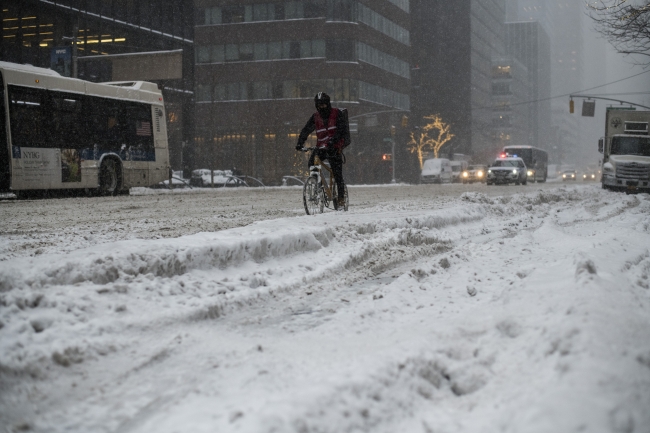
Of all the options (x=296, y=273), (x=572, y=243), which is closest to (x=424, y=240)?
(x=572, y=243)

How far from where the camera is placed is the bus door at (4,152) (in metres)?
16.0

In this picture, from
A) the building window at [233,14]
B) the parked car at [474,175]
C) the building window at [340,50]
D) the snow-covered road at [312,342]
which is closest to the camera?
the snow-covered road at [312,342]

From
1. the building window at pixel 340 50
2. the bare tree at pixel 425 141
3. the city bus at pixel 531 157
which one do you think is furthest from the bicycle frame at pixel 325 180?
the bare tree at pixel 425 141

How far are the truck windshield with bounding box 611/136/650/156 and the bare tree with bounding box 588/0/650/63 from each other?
8.01 meters

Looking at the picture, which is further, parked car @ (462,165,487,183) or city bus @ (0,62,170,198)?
parked car @ (462,165,487,183)

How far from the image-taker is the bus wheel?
1909cm

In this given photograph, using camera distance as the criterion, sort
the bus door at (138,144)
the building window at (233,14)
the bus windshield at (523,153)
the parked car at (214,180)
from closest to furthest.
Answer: the bus door at (138,144) → the parked car at (214,180) → the bus windshield at (523,153) → the building window at (233,14)

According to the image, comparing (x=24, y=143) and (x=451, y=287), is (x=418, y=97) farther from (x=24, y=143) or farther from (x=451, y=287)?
(x=451, y=287)

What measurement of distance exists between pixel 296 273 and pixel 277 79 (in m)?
57.3

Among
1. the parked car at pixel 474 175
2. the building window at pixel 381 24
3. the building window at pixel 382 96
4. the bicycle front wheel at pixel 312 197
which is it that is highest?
the building window at pixel 381 24

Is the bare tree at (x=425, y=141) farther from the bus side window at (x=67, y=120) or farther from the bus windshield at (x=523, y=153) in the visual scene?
the bus side window at (x=67, y=120)

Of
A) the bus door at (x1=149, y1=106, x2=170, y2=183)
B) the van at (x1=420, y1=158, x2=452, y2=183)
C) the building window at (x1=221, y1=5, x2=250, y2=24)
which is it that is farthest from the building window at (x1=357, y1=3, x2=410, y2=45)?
the bus door at (x1=149, y1=106, x2=170, y2=183)

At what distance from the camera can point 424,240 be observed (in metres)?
7.47

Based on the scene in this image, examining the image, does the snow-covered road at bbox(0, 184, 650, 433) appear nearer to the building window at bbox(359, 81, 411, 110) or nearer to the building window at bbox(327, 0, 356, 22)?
the building window at bbox(359, 81, 411, 110)
